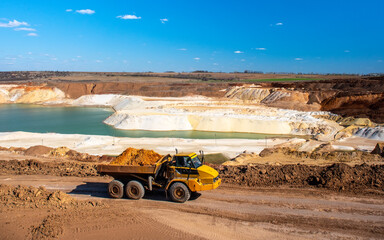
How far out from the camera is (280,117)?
37719 mm

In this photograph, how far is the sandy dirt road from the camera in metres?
8.43

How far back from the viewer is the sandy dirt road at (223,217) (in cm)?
843

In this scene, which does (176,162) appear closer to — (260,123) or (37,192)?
(37,192)

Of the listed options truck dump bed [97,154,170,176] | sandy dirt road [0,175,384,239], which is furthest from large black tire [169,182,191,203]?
truck dump bed [97,154,170,176]

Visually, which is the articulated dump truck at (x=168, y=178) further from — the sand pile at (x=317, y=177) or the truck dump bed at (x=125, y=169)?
the sand pile at (x=317, y=177)

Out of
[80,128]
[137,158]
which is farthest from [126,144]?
[137,158]

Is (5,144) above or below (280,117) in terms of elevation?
below

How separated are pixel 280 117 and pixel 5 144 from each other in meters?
29.4

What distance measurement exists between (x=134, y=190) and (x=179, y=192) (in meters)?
1.69

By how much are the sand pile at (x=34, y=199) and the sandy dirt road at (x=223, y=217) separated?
361 mm

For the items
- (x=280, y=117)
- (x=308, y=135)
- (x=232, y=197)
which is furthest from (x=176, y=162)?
(x=280, y=117)

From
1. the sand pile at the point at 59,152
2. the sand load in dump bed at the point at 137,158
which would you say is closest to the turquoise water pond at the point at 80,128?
the sand pile at the point at 59,152

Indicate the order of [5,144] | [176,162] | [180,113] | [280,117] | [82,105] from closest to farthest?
[176,162] < [5,144] < [280,117] < [180,113] < [82,105]

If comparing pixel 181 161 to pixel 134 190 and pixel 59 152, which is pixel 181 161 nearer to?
pixel 134 190
